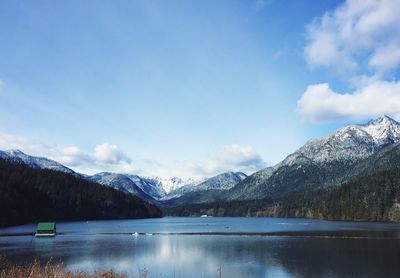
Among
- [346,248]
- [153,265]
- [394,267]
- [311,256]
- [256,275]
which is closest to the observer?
[256,275]

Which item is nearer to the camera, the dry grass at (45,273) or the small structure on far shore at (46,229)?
the dry grass at (45,273)

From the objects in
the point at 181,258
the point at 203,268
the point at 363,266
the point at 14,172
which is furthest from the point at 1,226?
the point at 363,266

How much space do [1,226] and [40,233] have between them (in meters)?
42.1

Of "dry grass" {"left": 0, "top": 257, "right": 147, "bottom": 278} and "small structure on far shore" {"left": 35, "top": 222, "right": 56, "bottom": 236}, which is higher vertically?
"dry grass" {"left": 0, "top": 257, "right": 147, "bottom": 278}

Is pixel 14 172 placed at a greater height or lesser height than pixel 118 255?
greater

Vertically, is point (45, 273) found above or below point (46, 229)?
above

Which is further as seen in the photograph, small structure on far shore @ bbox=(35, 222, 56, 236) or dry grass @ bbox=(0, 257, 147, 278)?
small structure on far shore @ bbox=(35, 222, 56, 236)

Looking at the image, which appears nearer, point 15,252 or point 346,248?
point 15,252

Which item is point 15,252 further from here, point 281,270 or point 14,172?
point 14,172

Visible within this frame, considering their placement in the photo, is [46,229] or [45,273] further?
[46,229]

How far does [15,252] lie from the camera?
6531 cm

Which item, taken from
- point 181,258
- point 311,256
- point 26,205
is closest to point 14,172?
point 26,205

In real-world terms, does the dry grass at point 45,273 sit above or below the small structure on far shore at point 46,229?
above

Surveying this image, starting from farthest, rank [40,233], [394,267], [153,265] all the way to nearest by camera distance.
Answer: [40,233]
[153,265]
[394,267]
